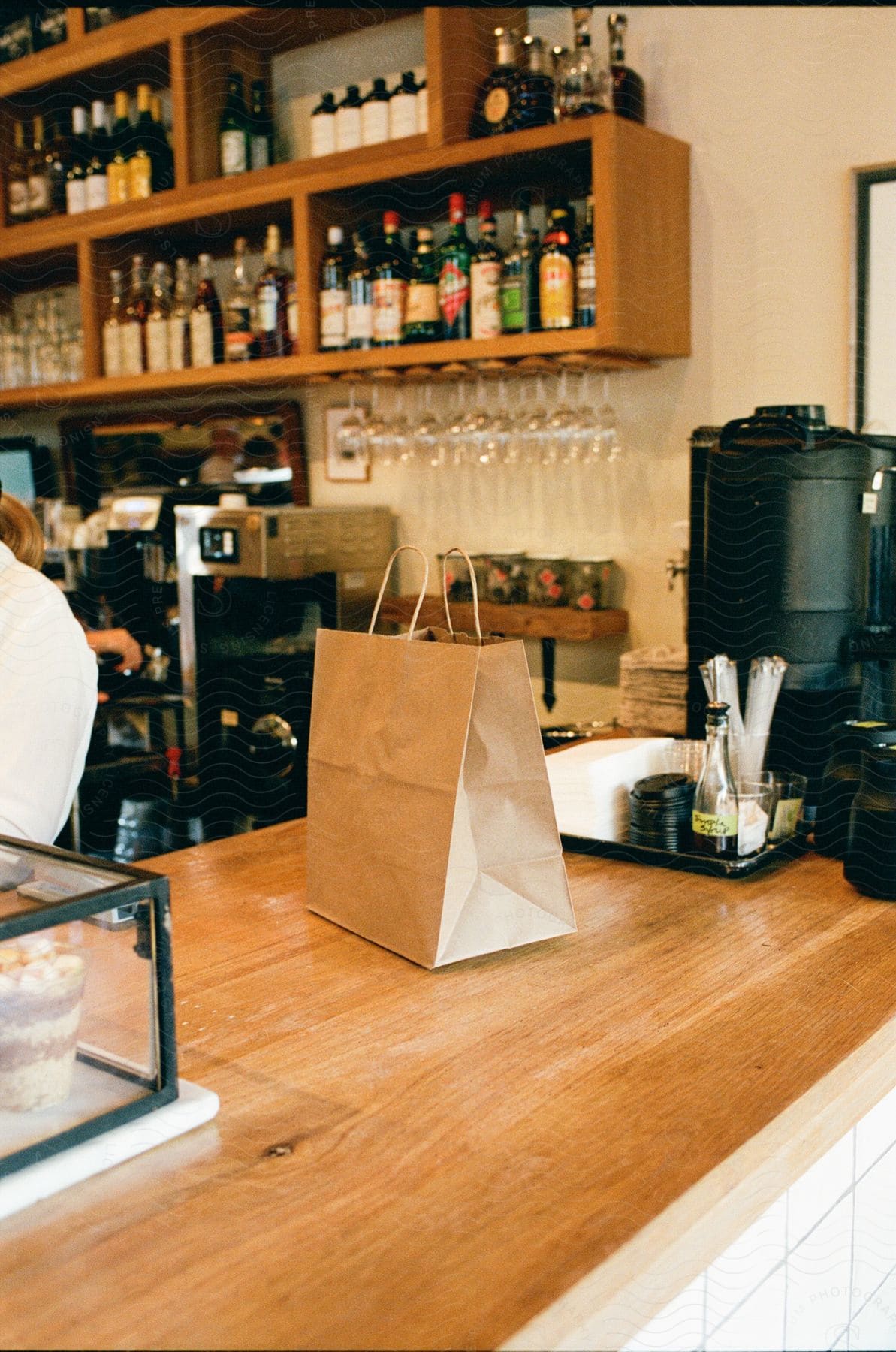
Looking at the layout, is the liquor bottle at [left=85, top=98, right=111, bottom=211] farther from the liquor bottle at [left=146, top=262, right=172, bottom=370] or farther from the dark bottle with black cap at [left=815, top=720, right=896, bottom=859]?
the dark bottle with black cap at [left=815, top=720, right=896, bottom=859]

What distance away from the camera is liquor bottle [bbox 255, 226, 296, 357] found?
→ 10.1 ft

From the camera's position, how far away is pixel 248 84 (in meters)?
3.25

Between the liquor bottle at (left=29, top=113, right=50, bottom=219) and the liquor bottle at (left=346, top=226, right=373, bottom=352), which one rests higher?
the liquor bottle at (left=29, top=113, right=50, bottom=219)

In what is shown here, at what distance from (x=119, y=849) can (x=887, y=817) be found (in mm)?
1791

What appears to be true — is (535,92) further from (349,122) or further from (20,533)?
(20,533)

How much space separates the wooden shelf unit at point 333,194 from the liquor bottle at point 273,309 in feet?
0.26

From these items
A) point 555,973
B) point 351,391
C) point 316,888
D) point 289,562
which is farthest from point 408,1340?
point 351,391

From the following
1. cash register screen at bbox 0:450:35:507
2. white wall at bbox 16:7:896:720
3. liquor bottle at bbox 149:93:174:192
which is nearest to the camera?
white wall at bbox 16:7:896:720

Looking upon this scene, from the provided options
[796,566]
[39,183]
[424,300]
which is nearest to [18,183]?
[39,183]

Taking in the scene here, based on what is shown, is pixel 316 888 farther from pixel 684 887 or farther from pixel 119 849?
pixel 119 849

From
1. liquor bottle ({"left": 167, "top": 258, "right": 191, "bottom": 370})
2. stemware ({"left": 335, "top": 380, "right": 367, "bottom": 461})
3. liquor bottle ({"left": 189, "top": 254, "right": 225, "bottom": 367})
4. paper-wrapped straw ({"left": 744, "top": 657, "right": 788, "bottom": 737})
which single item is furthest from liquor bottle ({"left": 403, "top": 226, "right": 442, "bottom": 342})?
paper-wrapped straw ({"left": 744, "top": 657, "right": 788, "bottom": 737})

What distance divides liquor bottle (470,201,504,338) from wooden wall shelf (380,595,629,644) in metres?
0.57

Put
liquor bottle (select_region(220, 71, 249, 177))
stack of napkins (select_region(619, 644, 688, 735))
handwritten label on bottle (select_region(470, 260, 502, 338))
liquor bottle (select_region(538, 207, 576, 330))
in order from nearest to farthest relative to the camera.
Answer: stack of napkins (select_region(619, 644, 688, 735)) → liquor bottle (select_region(538, 207, 576, 330)) → handwritten label on bottle (select_region(470, 260, 502, 338)) → liquor bottle (select_region(220, 71, 249, 177))

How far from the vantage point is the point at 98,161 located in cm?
352
